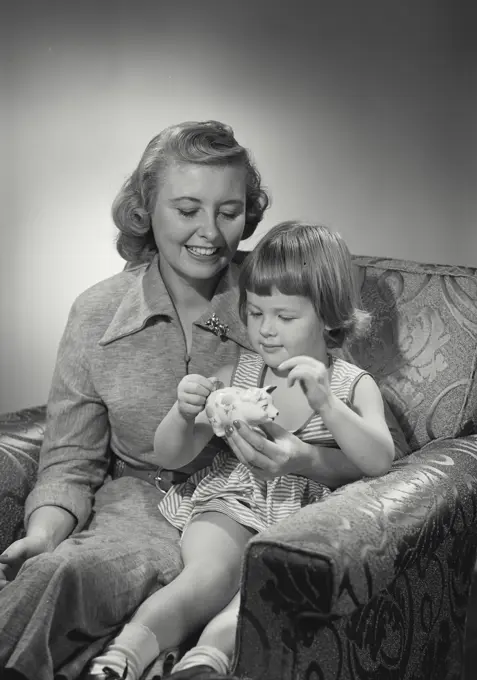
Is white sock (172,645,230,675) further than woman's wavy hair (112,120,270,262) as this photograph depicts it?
No

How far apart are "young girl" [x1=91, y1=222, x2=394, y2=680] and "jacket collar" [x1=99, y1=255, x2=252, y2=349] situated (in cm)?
12

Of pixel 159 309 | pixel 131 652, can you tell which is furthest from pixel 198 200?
pixel 131 652

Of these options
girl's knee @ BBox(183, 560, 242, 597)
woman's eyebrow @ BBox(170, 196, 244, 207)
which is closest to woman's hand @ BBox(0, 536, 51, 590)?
girl's knee @ BBox(183, 560, 242, 597)

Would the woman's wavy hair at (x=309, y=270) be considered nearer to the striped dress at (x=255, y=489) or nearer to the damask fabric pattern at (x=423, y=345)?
the striped dress at (x=255, y=489)

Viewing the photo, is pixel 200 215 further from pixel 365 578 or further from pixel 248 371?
pixel 365 578

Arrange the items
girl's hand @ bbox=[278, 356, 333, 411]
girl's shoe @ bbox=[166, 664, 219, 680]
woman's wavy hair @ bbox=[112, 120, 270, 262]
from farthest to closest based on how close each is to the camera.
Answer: woman's wavy hair @ bbox=[112, 120, 270, 262], girl's hand @ bbox=[278, 356, 333, 411], girl's shoe @ bbox=[166, 664, 219, 680]

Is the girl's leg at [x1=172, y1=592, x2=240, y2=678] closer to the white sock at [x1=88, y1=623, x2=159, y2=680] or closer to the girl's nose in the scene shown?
the white sock at [x1=88, y1=623, x2=159, y2=680]

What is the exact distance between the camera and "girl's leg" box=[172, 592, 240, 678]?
1.69 meters

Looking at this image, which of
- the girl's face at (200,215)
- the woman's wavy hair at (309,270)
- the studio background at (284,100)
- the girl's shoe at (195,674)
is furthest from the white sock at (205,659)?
the studio background at (284,100)

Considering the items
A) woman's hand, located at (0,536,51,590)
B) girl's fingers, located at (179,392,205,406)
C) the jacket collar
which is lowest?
woman's hand, located at (0,536,51,590)

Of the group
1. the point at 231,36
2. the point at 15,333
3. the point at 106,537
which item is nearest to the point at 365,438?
the point at 106,537

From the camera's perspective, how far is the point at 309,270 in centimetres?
197

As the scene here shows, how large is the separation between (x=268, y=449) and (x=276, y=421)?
23cm

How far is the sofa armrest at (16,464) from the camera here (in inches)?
86.3
